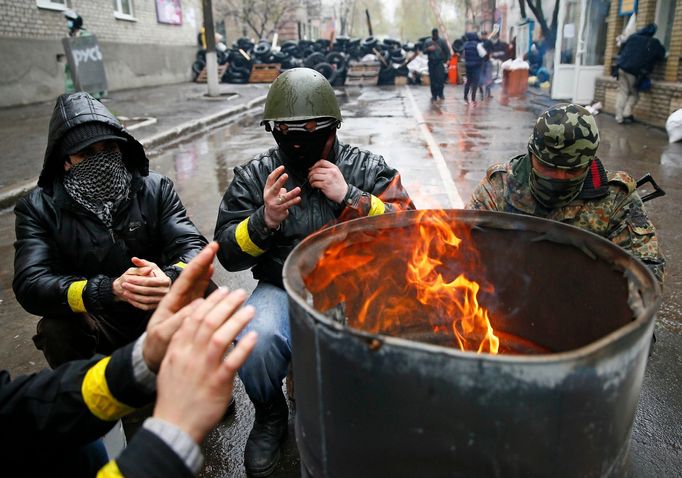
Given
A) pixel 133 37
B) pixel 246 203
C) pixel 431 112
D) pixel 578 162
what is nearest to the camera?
pixel 578 162

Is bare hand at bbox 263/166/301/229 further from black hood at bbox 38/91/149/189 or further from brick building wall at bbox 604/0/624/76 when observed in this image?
brick building wall at bbox 604/0/624/76

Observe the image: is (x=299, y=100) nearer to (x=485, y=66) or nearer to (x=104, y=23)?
(x=485, y=66)

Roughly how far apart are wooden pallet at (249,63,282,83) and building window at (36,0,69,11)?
32.5ft

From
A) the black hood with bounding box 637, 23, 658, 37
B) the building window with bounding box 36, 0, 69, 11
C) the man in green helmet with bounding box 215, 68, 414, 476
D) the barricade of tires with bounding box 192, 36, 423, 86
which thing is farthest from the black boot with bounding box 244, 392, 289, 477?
the barricade of tires with bounding box 192, 36, 423, 86

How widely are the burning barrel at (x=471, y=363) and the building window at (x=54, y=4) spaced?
1565 centimetres

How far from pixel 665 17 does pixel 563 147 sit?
1247 cm

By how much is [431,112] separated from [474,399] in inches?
556

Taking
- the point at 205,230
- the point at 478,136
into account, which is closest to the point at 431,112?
the point at 478,136

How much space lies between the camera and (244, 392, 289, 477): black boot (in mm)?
2188

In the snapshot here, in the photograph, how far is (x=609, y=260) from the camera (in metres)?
1.60

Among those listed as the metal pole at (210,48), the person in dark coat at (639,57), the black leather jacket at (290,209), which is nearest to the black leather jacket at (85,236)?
the black leather jacket at (290,209)

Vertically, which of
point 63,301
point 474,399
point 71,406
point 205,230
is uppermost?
point 474,399

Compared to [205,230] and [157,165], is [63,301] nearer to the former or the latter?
[205,230]

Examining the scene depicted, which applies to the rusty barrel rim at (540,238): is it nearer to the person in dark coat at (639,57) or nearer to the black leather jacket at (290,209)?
the black leather jacket at (290,209)
